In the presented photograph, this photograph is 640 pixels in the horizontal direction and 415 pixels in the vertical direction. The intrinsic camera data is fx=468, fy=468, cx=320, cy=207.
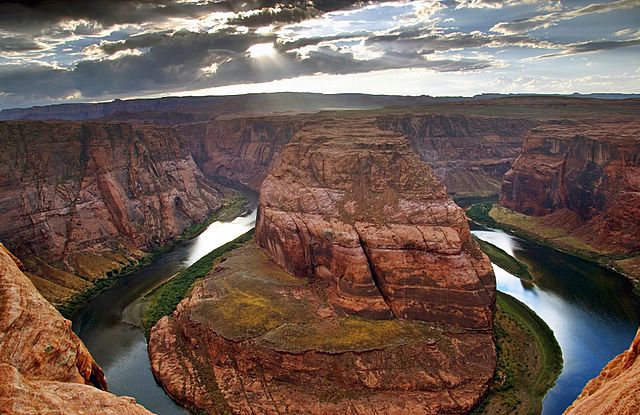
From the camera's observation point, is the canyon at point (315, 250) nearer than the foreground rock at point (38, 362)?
No

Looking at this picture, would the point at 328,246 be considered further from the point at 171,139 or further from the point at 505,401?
the point at 171,139

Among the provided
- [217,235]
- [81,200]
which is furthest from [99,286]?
[217,235]

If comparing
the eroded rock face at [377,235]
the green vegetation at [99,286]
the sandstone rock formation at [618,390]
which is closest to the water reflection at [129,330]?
the green vegetation at [99,286]

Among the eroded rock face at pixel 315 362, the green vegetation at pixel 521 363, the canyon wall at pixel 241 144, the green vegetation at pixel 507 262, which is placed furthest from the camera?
Answer: the canyon wall at pixel 241 144

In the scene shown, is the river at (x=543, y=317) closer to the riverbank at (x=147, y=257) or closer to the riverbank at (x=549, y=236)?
the riverbank at (x=147, y=257)

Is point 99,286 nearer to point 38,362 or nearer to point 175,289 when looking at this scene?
point 175,289

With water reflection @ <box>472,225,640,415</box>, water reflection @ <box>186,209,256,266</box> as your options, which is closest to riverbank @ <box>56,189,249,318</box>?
water reflection @ <box>186,209,256,266</box>

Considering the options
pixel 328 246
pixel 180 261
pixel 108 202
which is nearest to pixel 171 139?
pixel 108 202

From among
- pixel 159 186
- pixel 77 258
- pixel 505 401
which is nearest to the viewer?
pixel 505 401
